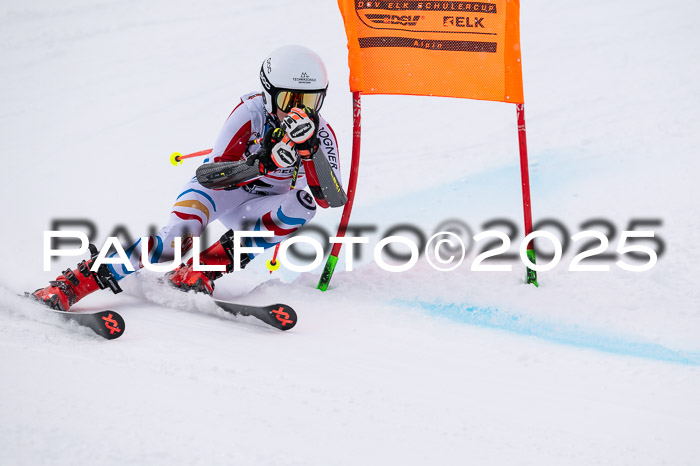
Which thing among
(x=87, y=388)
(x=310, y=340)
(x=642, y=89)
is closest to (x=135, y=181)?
(x=310, y=340)

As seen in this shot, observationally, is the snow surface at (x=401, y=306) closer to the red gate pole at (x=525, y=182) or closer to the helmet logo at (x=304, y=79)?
the red gate pole at (x=525, y=182)

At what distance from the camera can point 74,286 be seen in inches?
155

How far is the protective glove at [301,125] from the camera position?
3734 mm

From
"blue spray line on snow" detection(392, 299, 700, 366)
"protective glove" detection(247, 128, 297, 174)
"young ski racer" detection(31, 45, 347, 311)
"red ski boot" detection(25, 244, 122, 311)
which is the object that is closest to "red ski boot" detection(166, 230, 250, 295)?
"young ski racer" detection(31, 45, 347, 311)

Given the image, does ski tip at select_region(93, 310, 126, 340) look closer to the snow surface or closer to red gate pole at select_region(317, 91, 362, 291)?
the snow surface

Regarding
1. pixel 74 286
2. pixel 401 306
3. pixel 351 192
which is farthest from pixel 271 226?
pixel 74 286

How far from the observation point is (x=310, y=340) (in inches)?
147

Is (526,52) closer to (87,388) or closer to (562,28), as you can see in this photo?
(562,28)

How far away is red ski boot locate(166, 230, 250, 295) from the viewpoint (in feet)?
14.1

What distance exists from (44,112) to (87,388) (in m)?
7.48

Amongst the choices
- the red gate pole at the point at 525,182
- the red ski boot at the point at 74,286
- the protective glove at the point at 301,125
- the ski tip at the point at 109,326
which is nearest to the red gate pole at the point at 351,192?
the protective glove at the point at 301,125

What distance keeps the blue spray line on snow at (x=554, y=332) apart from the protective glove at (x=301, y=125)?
1215 mm

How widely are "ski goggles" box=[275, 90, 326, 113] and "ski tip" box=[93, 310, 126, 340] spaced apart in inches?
54.9

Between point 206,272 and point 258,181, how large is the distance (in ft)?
2.06
